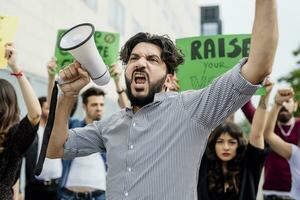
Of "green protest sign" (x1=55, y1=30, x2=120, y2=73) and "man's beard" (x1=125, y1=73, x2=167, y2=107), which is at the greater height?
"green protest sign" (x1=55, y1=30, x2=120, y2=73)

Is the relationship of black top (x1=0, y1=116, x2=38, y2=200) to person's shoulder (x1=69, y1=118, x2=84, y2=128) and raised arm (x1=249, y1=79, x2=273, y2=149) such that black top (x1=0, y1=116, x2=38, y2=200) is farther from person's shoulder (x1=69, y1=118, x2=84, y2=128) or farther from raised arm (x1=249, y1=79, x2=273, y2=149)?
person's shoulder (x1=69, y1=118, x2=84, y2=128)

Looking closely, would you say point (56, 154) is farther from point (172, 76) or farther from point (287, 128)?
point (287, 128)

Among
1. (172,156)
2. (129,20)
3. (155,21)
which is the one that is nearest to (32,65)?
(172,156)

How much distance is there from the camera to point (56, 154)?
2.11 metres

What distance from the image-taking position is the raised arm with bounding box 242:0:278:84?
1570 millimetres

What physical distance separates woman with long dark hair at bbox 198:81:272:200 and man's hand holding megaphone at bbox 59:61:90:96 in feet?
4.40

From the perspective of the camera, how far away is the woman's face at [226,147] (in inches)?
125

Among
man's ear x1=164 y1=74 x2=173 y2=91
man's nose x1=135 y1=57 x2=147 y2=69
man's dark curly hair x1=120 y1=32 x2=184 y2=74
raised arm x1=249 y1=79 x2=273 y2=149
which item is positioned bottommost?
raised arm x1=249 y1=79 x2=273 y2=149

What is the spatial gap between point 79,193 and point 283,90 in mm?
1920

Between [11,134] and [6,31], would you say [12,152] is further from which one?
[6,31]

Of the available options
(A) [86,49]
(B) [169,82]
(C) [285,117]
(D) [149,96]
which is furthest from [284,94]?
(A) [86,49]

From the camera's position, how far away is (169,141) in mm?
1826

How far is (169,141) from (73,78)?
1.79ft

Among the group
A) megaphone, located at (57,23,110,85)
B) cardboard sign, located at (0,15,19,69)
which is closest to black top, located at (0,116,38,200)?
cardboard sign, located at (0,15,19,69)
